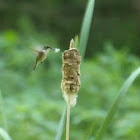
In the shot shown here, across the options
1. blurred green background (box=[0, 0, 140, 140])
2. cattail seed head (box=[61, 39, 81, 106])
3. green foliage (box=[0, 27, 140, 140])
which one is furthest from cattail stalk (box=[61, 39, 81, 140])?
green foliage (box=[0, 27, 140, 140])

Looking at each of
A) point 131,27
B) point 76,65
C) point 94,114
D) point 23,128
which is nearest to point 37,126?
point 23,128

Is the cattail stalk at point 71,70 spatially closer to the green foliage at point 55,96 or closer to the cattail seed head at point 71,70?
the cattail seed head at point 71,70

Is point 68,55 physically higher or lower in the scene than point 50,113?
lower

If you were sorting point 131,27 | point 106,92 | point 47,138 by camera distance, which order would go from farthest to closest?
point 131,27 → point 106,92 → point 47,138

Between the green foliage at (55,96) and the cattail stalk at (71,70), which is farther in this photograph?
the green foliage at (55,96)

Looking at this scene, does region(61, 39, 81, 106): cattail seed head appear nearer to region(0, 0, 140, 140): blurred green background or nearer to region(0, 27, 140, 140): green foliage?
region(0, 0, 140, 140): blurred green background

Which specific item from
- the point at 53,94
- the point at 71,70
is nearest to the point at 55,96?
the point at 53,94

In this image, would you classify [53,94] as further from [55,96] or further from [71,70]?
[71,70]

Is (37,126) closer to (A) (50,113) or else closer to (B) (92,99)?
(A) (50,113)

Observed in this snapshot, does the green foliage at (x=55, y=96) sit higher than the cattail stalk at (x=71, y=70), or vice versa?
the green foliage at (x=55, y=96)

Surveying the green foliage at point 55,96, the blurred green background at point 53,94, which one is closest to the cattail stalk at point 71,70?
the blurred green background at point 53,94

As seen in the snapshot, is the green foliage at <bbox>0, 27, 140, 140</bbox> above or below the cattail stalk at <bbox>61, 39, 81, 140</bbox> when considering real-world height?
above
